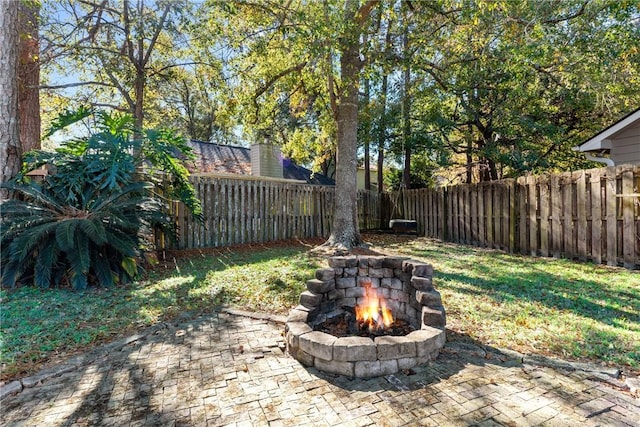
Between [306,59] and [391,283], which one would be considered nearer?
[391,283]

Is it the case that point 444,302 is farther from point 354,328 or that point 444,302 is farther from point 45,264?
point 45,264

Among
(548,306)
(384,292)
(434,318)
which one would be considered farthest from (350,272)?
(548,306)

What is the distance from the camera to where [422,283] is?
300 cm

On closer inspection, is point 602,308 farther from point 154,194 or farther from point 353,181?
point 154,194

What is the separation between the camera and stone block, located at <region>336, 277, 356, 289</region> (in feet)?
11.4

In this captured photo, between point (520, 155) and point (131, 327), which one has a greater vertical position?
point (520, 155)

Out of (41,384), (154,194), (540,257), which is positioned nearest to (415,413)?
(41,384)

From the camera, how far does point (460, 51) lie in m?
7.70

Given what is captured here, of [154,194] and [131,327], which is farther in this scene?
[154,194]

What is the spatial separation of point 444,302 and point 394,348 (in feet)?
5.85

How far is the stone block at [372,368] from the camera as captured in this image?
2266mm

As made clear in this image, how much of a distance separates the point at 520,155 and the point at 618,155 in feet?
13.5

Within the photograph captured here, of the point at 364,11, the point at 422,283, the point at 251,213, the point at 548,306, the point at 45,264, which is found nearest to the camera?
the point at 422,283

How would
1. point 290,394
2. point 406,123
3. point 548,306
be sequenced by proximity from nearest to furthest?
1. point 290,394
2. point 548,306
3. point 406,123
